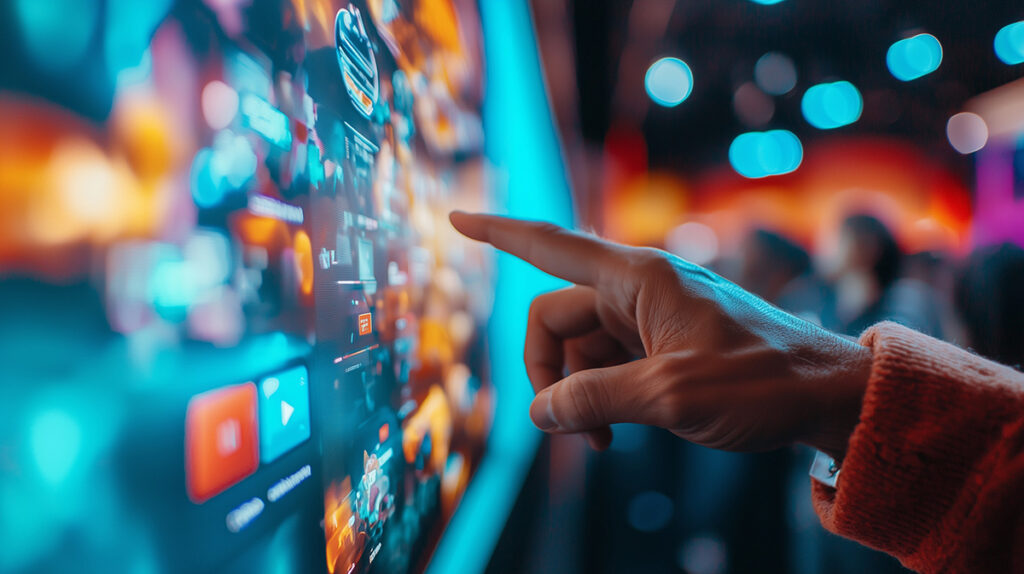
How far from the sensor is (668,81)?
532 centimetres

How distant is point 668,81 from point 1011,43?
8.72ft

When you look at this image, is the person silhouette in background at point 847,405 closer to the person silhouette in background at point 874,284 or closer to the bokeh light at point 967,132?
the person silhouette in background at point 874,284

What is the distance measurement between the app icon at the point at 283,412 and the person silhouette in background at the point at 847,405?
291 millimetres

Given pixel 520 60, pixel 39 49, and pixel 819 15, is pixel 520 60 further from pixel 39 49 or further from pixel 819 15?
pixel 819 15

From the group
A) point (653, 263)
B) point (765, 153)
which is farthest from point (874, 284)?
point (765, 153)

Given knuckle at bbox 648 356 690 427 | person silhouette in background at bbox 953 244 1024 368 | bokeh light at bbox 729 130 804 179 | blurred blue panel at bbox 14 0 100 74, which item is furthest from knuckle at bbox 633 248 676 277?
bokeh light at bbox 729 130 804 179

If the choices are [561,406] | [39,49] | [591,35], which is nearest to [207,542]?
[39,49]

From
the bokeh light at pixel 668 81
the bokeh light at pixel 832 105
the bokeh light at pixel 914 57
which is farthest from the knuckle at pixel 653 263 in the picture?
the bokeh light at pixel 832 105

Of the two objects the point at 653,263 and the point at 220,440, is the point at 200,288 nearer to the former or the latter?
the point at 220,440

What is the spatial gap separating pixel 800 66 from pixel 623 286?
5532 millimetres

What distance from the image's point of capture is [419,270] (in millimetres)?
710

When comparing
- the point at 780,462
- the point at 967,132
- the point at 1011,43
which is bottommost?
the point at 780,462

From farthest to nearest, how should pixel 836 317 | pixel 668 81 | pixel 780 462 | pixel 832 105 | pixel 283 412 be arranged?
pixel 832 105, pixel 668 81, pixel 780 462, pixel 836 317, pixel 283 412

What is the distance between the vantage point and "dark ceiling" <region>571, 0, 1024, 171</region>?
309cm
